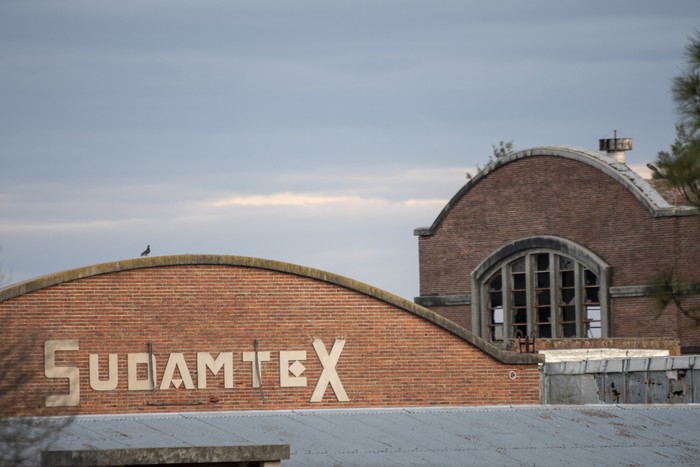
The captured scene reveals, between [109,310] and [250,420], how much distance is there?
5.26m

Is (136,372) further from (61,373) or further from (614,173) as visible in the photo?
(614,173)

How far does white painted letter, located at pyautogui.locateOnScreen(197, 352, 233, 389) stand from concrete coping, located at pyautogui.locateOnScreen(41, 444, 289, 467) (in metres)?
15.2

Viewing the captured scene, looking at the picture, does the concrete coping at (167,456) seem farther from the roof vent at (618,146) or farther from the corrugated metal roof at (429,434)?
the roof vent at (618,146)

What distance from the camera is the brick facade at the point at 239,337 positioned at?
33062mm

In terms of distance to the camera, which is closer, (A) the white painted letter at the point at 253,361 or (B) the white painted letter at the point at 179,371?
(B) the white painted letter at the point at 179,371

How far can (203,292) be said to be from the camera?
1341 inches

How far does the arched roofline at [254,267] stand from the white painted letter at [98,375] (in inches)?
77.4

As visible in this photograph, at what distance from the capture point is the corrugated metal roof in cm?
2769

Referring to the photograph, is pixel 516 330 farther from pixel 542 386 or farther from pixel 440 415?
pixel 440 415

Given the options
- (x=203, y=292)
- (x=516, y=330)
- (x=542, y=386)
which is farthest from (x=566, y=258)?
(x=203, y=292)

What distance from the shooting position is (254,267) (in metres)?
34.5

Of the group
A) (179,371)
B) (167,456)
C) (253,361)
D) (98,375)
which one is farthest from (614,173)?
(167,456)

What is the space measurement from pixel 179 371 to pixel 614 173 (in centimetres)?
2164

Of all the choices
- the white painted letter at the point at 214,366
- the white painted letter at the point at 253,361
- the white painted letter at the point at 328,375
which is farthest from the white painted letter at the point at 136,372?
the white painted letter at the point at 328,375
